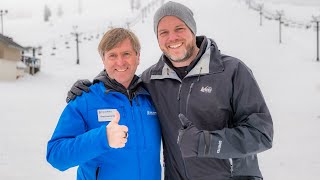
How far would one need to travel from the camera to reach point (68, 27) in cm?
7819

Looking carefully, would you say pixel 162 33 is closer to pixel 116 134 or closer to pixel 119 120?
pixel 119 120

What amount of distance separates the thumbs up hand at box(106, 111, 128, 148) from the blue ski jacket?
0.26 metres

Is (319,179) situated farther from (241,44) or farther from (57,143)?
(241,44)

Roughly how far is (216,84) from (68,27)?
78.1m

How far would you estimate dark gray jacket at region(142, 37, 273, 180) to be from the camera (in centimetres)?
342

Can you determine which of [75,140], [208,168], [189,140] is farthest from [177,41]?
[75,140]

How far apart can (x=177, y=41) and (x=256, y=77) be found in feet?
79.5

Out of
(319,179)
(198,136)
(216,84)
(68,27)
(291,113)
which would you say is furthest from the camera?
(68,27)

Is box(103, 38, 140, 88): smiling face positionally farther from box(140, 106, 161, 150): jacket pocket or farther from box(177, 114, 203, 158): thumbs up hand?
box(177, 114, 203, 158): thumbs up hand

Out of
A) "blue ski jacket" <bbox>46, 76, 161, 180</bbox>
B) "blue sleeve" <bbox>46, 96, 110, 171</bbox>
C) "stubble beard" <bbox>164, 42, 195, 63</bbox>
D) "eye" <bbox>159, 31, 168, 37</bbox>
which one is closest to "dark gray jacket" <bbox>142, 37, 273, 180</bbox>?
Result: "stubble beard" <bbox>164, 42, 195, 63</bbox>

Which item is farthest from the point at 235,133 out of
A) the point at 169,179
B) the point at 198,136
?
the point at 169,179

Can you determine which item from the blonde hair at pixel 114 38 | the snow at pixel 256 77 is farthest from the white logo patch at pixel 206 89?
the snow at pixel 256 77

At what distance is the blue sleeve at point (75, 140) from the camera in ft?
10.6

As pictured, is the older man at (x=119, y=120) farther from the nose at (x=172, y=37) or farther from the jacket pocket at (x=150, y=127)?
the nose at (x=172, y=37)
